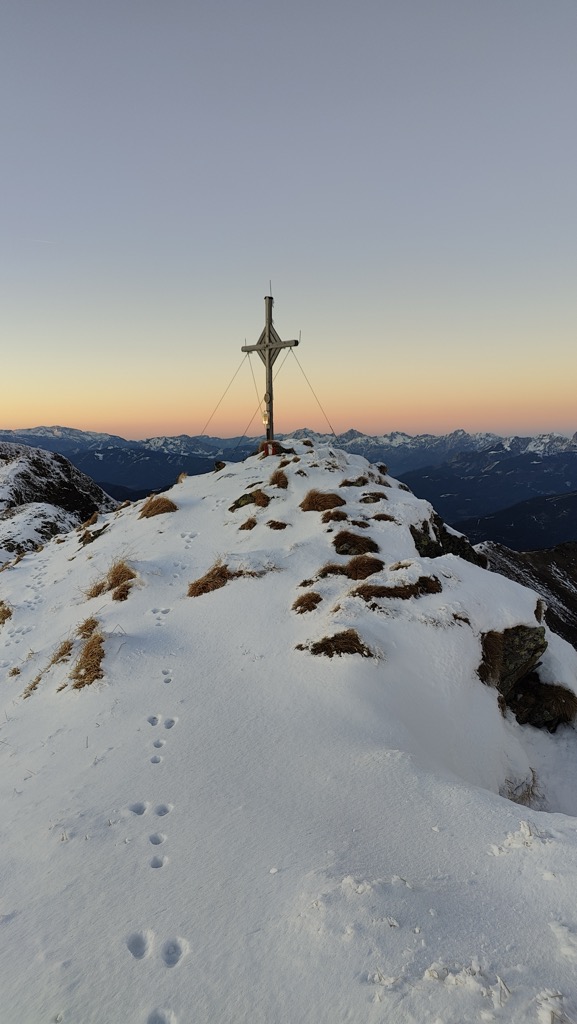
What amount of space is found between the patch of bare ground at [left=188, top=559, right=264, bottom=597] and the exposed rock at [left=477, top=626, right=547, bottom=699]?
299 inches

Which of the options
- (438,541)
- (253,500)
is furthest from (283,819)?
(253,500)

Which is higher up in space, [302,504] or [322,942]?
[302,504]

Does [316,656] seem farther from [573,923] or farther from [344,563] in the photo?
[573,923]

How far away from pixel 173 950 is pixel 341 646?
697 cm

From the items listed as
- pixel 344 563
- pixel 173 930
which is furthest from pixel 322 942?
pixel 344 563

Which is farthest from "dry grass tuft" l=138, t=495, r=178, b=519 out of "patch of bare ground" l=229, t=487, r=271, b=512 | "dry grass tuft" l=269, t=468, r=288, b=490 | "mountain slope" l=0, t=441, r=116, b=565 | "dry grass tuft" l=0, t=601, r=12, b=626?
"mountain slope" l=0, t=441, r=116, b=565

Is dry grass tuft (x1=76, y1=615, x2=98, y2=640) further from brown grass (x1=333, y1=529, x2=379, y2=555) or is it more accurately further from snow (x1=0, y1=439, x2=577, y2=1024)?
brown grass (x1=333, y1=529, x2=379, y2=555)

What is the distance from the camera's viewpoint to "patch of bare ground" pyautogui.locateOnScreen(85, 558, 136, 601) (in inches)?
639

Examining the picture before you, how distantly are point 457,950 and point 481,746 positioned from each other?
21.6 ft

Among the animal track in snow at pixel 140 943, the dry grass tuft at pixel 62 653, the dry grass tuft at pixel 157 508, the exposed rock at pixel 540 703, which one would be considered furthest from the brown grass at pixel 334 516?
the animal track in snow at pixel 140 943

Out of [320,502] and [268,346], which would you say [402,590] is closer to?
[320,502]

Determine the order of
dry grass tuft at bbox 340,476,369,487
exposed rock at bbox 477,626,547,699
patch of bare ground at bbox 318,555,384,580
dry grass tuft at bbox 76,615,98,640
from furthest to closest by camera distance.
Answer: dry grass tuft at bbox 340,476,369,487 < patch of bare ground at bbox 318,555,384,580 < dry grass tuft at bbox 76,615,98,640 < exposed rock at bbox 477,626,547,699

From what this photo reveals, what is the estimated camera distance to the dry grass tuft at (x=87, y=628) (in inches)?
535

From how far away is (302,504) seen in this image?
21219 mm
